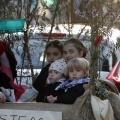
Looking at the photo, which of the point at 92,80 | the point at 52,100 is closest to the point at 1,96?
the point at 52,100

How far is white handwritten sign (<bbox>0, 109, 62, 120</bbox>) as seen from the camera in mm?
4352

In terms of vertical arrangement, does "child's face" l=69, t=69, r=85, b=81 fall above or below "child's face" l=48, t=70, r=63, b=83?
above

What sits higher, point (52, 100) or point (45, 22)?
point (45, 22)

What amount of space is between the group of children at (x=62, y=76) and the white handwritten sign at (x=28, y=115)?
152 mm

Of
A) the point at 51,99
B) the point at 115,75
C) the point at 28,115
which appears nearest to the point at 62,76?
the point at 51,99

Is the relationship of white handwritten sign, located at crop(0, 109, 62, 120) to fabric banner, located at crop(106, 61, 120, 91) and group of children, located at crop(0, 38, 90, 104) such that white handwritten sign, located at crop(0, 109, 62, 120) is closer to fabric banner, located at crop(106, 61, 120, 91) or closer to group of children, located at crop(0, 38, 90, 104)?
group of children, located at crop(0, 38, 90, 104)

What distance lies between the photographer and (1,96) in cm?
448

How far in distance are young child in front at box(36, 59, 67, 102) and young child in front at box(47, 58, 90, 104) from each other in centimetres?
12

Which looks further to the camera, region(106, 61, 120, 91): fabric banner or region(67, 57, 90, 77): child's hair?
region(106, 61, 120, 91): fabric banner

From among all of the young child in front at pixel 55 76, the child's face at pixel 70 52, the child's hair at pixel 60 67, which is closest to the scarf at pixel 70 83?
the young child in front at pixel 55 76

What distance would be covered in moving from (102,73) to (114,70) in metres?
0.29

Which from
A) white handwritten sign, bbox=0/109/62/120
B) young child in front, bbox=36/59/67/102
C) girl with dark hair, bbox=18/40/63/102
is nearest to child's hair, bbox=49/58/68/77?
young child in front, bbox=36/59/67/102

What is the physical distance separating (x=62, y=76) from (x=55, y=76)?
7 cm

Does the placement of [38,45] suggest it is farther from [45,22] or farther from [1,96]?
[1,96]
